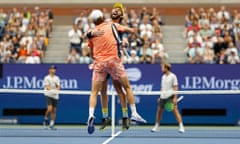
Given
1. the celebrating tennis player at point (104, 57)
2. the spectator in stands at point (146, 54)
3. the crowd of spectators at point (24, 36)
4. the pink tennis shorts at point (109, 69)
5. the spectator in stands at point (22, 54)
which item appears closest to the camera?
the celebrating tennis player at point (104, 57)

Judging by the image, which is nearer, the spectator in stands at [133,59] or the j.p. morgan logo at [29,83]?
the j.p. morgan logo at [29,83]

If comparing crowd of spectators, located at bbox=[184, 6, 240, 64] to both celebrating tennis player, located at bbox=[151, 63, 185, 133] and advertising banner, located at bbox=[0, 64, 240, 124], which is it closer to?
advertising banner, located at bbox=[0, 64, 240, 124]

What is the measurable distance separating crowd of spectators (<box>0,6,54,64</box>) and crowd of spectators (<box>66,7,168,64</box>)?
1.22m

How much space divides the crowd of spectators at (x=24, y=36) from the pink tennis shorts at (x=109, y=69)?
12969 millimetres

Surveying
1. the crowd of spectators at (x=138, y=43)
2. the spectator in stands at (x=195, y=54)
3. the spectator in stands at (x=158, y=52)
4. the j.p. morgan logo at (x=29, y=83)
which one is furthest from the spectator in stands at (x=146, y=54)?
the j.p. morgan logo at (x=29, y=83)

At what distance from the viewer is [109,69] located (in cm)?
1302

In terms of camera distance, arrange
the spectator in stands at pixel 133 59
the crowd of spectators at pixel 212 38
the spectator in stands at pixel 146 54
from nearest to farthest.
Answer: the spectator in stands at pixel 133 59 → the spectator in stands at pixel 146 54 → the crowd of spectators at pixel 212 38

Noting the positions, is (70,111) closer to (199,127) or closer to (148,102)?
(148,102)

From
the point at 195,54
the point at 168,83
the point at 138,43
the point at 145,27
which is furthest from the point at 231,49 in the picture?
the point at 168,83

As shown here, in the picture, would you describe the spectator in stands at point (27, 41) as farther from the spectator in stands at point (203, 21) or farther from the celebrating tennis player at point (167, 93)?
the celebrating tennis player at point (167, 93)

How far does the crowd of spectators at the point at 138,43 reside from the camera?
82.4 feet

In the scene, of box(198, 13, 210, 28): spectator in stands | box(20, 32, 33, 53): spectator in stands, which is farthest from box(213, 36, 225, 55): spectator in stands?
box(20, 32, 33, 53): spectator in stands

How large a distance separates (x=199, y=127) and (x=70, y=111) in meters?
4.27

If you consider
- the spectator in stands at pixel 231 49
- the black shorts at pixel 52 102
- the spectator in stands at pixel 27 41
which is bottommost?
the black shorts at pixel 52 102
